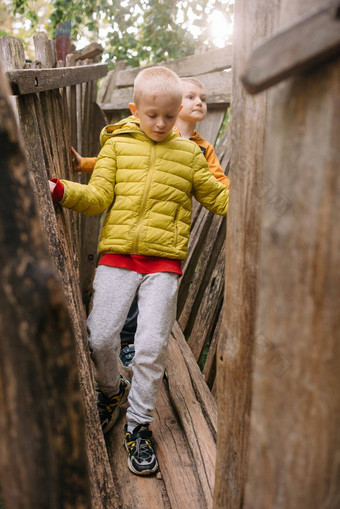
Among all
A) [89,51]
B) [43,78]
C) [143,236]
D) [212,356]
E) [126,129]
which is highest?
[89,51]

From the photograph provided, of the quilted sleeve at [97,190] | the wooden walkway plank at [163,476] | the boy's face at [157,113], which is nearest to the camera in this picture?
the wooden walkway plank at [163,476]

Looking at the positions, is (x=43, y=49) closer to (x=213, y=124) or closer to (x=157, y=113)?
(x=157, y=113)

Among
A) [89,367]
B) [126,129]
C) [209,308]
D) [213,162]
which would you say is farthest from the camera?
[209,308]

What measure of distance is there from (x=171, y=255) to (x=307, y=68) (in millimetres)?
1565

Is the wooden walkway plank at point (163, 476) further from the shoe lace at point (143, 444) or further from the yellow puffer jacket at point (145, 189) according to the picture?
the yellow puffer jacket at point (145, 189)

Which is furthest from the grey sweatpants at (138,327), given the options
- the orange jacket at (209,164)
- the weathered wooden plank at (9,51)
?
the weathered wooden plank at (9,51)

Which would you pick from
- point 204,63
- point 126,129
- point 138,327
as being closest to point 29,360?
point 138,327

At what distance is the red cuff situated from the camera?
86.6 inches

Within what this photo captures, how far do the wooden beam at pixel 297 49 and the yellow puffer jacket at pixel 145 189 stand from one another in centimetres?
148

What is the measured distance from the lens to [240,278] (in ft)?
5.00

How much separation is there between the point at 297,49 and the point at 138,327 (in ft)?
5.69

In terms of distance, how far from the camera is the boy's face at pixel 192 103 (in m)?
3.39

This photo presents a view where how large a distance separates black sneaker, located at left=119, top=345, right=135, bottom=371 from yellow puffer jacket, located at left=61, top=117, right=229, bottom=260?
1034 mm

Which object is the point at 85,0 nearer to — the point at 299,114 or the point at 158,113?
the point at 158,113
